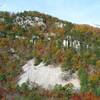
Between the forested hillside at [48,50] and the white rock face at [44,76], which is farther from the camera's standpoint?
the white rock face at [44,76]

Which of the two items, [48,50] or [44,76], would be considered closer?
[44,76]

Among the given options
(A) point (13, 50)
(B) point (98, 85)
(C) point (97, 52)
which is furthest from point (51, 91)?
(A) point (13, 50)

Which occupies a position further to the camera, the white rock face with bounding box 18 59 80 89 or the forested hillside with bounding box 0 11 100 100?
the white rock face with bounding box 18 59 80 89

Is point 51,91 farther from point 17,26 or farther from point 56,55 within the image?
point 17,26

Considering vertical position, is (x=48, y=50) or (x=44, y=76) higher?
(x=48, y=50)
